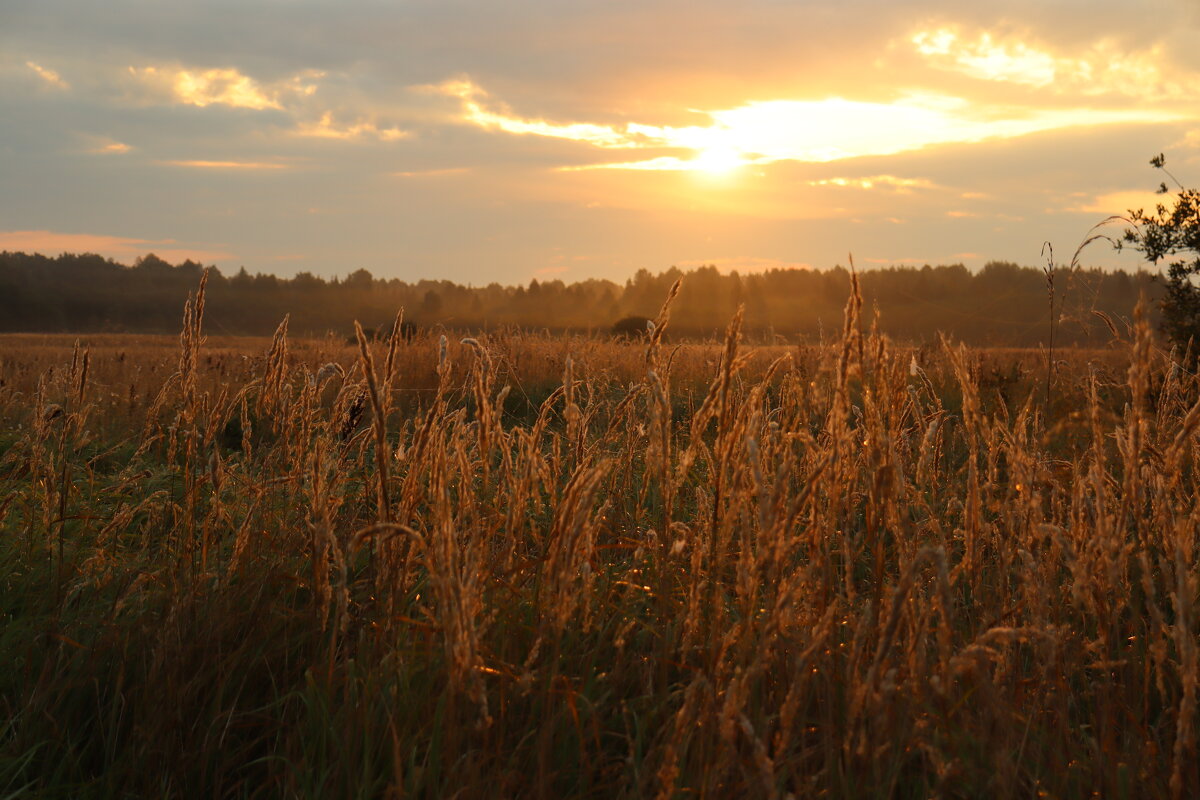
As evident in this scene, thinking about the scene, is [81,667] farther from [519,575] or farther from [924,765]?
[924,765]

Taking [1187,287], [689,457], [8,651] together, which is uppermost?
[1187,287]

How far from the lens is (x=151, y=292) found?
73125 millimetres

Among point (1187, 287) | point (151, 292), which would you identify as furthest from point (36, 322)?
point (1187, 287)

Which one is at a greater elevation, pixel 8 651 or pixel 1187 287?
pixel 1187 287

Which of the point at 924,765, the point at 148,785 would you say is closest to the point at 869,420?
the point at 924,765

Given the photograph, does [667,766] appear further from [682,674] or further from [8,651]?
[8,651]

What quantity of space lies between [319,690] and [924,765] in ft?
3.98

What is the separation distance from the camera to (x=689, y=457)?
1731 millimetres

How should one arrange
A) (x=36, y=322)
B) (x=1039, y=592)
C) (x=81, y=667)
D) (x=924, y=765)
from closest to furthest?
(x=924, y=765)
(x=1039, y=592)
(x=81, y=667)
(x=36, y=322)

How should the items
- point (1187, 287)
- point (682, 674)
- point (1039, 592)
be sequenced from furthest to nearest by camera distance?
1. point (1187, 287)
2. point (682, 674)
3. point (1039, 592)

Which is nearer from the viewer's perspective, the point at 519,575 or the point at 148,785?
the point at 148,785

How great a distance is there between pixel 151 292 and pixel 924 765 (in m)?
82.4

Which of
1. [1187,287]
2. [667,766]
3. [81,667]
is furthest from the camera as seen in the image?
[1187,287]

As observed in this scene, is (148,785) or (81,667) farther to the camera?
(81,667)
